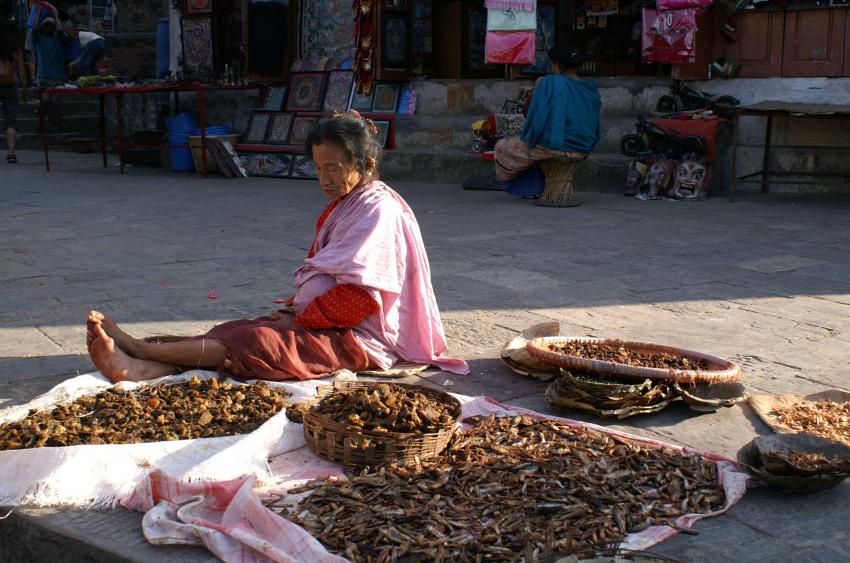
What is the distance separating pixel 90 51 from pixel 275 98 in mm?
5751

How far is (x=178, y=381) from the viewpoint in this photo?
11.6ft

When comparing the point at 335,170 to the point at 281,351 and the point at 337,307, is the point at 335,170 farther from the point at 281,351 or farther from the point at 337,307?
the point at 281,351

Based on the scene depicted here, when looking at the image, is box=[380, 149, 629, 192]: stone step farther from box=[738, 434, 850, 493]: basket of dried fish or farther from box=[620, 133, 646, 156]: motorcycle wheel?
box=[738, 434, 850, 493]: basket of dried fish

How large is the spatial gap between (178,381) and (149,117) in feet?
40.3

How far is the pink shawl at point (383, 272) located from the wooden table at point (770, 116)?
575 cm

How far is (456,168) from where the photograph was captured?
11.1m

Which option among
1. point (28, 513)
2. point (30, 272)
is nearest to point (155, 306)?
point (30, 272)

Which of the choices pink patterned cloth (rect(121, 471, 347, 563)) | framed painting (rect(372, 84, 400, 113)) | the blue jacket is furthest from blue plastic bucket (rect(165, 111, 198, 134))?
pink patterned cloth (rect(121, 471, 347, 563))

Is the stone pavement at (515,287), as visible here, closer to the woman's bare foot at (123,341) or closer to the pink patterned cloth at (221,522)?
the pink patterned cloth at (221,522)

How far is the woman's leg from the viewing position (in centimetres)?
348

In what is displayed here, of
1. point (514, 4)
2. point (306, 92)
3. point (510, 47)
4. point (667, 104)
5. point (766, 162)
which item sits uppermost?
point (514, 4)

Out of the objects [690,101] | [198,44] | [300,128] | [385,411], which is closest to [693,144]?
[690,101]

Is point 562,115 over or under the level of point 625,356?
over

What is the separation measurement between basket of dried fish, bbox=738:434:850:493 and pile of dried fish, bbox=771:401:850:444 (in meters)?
0.24
